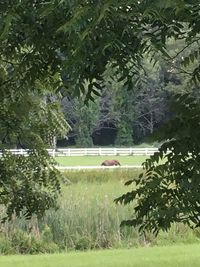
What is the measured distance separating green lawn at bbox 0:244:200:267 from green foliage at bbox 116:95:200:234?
4.93 meters

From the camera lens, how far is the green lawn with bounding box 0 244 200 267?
8469mm

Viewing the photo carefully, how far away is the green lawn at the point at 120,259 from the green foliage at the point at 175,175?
493 centimetres

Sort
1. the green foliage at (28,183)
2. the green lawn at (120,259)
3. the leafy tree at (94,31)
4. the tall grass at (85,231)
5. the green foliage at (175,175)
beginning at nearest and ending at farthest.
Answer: the leafy tree at (94,31) → the green foliage at (175,175) → the green foliage at (28,183) → the green lawn at (120,259) → the tall grass at (85,231)

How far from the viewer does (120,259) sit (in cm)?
892

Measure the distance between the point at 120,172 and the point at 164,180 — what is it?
62.2 feet

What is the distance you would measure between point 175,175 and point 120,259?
5.85 meters

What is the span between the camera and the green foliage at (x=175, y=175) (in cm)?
315

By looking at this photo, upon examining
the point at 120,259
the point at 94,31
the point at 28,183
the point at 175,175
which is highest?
the point at 94,31

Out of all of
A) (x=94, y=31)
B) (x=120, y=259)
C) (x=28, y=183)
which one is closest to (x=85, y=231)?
(x=120, y=259)

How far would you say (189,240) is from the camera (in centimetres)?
1095

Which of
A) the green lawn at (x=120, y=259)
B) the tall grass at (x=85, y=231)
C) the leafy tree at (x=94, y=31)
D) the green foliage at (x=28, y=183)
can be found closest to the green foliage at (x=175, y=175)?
the leafy tree at (x=94, y=31)

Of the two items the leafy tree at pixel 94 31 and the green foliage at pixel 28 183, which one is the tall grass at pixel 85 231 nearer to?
the green foliage at pixel 28 183

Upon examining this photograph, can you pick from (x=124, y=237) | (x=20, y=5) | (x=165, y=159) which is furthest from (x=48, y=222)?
(x=20, y=5)

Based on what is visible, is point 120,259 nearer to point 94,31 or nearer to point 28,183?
point 28,183
